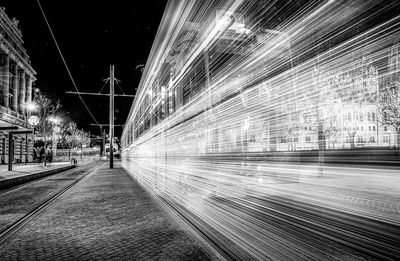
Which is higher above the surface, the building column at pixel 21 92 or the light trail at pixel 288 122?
the building column at pixel 21 92

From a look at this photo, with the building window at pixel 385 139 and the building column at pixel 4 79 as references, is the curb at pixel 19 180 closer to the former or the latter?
the building window at pixel 385 139

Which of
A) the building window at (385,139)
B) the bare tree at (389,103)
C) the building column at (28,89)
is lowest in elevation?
the building window at (385,139)

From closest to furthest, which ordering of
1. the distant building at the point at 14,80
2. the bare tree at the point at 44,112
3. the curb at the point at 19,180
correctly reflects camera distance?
the curb at the point at 19,180 < the distant building at the point at 14,80 < the bare tree at the point at 44,112

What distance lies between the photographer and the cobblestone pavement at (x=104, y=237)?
369 cm

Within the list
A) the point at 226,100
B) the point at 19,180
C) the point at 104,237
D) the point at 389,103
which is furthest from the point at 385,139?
the point at 19,180

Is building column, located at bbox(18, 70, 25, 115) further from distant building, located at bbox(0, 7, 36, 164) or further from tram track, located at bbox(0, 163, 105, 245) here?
tram track, located at bbox(0, 163, 105, 245)

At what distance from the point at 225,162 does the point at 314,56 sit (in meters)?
2.41

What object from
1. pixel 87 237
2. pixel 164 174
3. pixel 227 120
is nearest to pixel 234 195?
pixel 227 120

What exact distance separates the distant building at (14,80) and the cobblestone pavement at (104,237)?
31.0 m

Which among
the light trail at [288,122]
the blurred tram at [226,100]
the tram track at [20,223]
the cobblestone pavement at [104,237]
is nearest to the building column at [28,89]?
the tram track at [20,223]

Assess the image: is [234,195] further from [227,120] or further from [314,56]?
[314,56]

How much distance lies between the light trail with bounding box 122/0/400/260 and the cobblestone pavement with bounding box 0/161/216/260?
1.84ft

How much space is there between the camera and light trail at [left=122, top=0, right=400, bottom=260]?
397 cm

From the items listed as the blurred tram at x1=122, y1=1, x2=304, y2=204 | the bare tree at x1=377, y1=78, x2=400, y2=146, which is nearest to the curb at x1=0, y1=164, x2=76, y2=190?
the blurred tram at x1=122, y1=1, x2=304, y2=204
